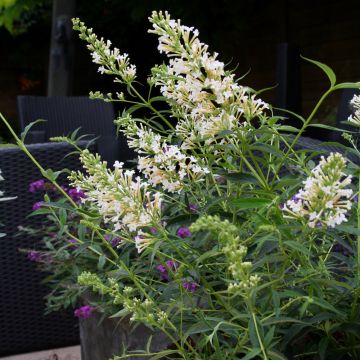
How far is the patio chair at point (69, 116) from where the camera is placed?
14.8 feet

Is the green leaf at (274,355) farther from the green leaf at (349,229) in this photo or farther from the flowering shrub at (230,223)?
the green leaf at (349,229)

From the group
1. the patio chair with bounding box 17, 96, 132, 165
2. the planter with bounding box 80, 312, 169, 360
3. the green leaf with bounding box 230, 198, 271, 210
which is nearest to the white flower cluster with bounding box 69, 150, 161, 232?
the green leaf with bounding box 230, 198, 271, 210

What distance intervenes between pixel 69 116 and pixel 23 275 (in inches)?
75.6

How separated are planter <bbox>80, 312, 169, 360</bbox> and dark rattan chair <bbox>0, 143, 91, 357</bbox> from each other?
74 centimetres

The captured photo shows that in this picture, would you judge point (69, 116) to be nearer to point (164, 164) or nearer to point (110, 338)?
point (110, 338)

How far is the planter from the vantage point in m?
1.81

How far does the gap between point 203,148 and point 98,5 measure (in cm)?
761

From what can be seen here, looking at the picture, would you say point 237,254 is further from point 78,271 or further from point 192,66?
point 78,271

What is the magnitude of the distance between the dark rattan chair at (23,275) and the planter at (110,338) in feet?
2.42

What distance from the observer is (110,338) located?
1.99m

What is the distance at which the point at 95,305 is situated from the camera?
194cm

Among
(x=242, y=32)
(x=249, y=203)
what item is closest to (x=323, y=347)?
A: (x=249, y=203)

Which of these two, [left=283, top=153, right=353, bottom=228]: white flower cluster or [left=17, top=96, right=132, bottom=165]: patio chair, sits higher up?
[left=283, top=153, right=353, bottom=228]: white flower cluster

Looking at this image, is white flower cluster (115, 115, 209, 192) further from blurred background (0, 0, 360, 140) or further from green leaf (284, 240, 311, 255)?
blurred background (0, 0, 360, 140)
